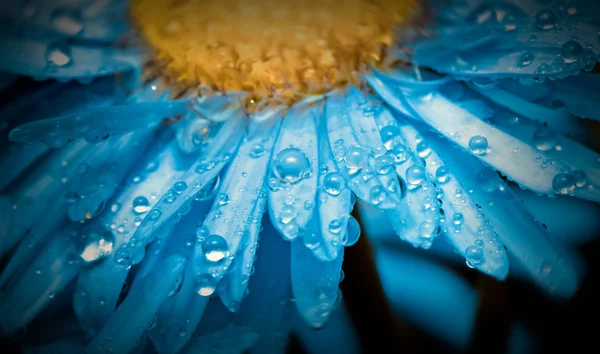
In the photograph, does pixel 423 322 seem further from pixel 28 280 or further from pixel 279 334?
pixel 28 280

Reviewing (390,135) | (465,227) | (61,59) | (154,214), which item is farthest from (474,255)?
(61,59)

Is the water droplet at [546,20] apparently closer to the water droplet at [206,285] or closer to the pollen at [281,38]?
the pollen at [281,38]

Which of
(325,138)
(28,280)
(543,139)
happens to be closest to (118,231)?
(28,280)

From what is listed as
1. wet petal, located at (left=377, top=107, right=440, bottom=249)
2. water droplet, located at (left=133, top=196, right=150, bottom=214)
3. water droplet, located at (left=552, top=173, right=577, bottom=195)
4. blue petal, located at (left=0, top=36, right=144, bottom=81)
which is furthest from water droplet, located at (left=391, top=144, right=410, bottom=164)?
blue petal, located at (left=0, top=36, right=144, bottom=81)

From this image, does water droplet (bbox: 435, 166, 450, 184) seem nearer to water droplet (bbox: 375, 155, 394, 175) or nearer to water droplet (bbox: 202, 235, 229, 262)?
water droplet (bbox: 375, 155, 394, 175)

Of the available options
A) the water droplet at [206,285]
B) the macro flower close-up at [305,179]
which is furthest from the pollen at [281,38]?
the water droplet at [206,285]
